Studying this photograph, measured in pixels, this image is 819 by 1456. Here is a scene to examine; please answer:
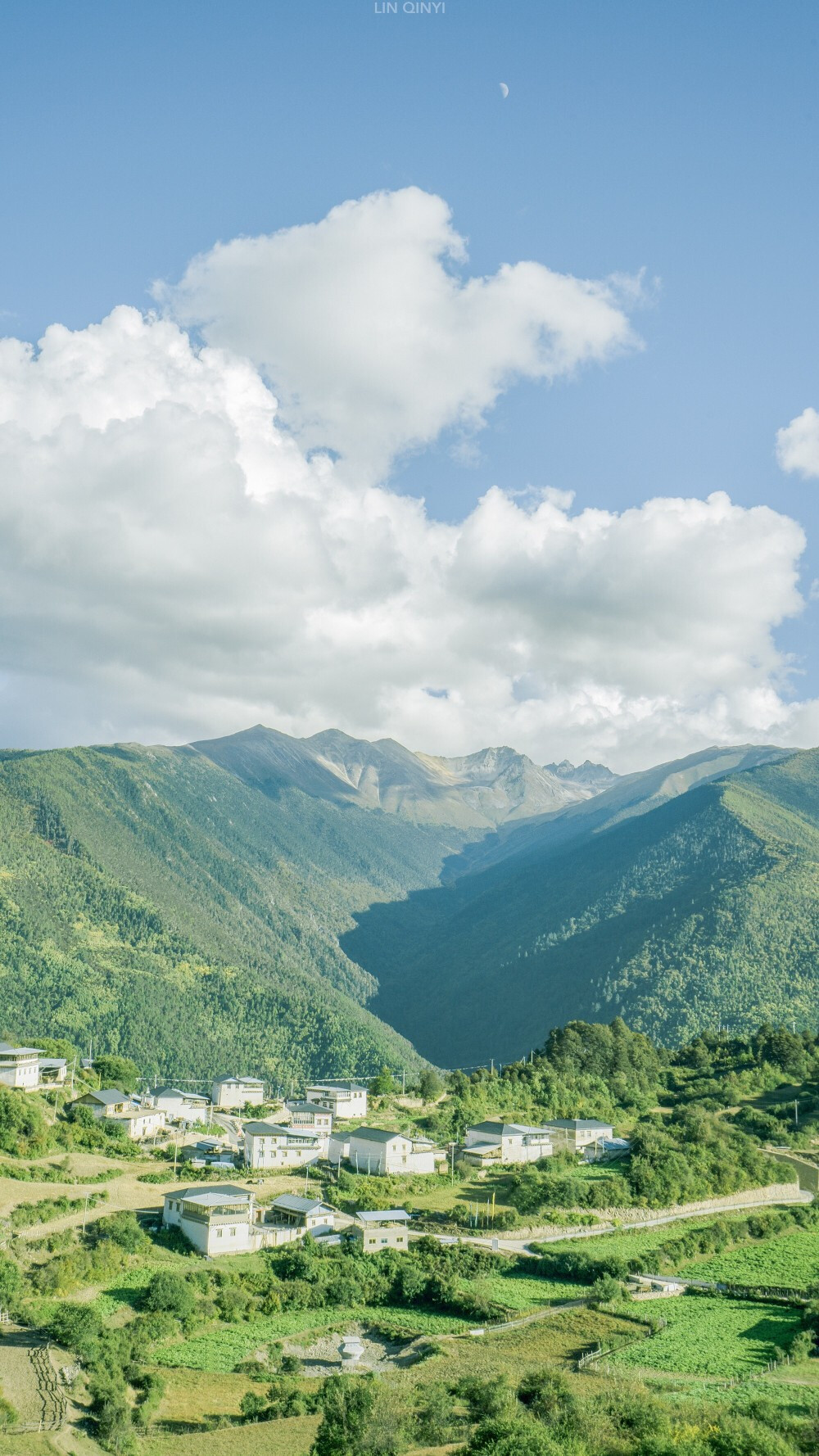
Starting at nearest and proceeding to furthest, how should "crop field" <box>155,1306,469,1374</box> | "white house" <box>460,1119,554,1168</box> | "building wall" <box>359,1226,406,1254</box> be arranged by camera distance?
"crop field" <box>155,1306,469,1374</box> < "building wall" <box>359,1226,406,1254</box> < "white house" <box>460,1119,554,1168</box>

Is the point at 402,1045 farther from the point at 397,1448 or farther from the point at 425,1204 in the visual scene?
the point at 397,1448

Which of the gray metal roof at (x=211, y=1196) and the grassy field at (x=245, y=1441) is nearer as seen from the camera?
the grassy field at (x=245, y=1441)

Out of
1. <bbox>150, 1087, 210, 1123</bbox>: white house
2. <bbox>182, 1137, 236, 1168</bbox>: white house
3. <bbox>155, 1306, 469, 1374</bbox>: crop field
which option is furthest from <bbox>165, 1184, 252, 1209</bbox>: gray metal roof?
<bbox>150, 1087, 210, 1123</bbox>: white house

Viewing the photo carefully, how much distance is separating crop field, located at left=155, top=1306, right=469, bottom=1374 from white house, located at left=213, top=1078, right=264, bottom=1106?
148 feet

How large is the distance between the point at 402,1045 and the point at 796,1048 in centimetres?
8416

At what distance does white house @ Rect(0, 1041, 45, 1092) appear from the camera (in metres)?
69.9

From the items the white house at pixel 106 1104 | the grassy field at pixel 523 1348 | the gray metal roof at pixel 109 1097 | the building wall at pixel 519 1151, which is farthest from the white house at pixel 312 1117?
the grassy field at pixel 523 1348

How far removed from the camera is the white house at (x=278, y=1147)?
66000 millimetres

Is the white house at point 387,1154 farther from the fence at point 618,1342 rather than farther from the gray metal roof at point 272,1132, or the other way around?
the fence at point 618,1342

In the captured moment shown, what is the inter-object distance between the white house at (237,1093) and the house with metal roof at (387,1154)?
24.6 meters

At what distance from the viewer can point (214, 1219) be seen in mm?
50688

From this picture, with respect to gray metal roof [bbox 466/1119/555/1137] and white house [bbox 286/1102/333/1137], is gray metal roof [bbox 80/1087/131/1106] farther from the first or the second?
gray metal roof [bbox 466/1119/555/1137]

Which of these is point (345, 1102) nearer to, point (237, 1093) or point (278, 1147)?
point (278, 1147)

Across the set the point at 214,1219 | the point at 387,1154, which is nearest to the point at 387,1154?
the point at 387,1154
